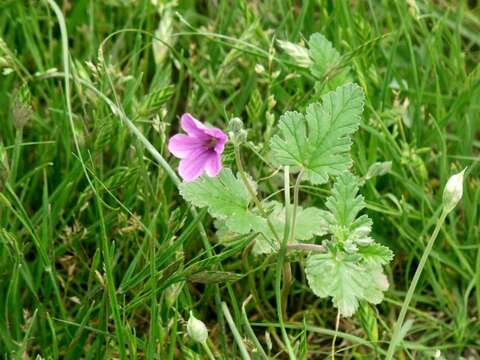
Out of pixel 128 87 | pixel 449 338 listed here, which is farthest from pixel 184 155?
pixel 449 338

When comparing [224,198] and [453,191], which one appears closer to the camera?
[453,191]

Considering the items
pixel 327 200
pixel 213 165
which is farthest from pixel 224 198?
pixel 327 200

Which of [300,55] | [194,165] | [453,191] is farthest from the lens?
[300,55]

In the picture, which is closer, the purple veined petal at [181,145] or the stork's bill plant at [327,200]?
the stork's bill plant at [327,200]

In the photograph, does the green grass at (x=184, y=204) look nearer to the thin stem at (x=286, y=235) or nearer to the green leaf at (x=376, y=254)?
the thin stem at (x=286, y=235)

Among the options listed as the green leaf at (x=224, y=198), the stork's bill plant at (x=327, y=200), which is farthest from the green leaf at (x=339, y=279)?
the green leaf at (x=224, y=198)

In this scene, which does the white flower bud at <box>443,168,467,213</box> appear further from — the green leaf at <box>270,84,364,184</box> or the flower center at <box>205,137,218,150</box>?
the flower center at <box>205,137,218,150</box>

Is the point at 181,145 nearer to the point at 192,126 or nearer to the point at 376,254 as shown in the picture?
the point at 192,126

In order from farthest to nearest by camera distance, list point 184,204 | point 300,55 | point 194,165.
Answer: point 184,204 < point 300,55 < point 194,165
